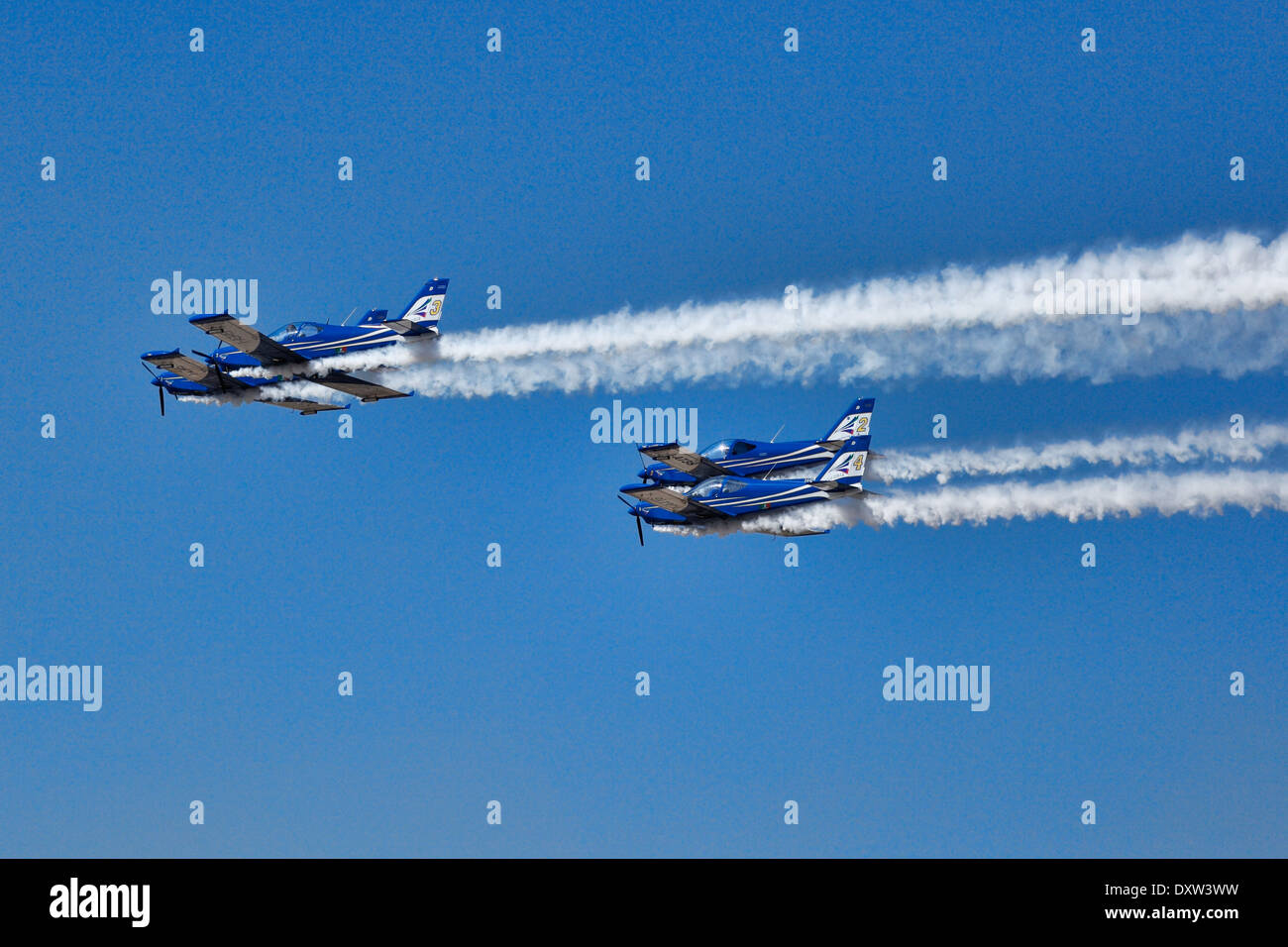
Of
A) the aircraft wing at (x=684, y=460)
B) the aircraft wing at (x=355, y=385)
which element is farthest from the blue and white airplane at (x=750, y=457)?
the aircraft wing at (x=355, y=385)

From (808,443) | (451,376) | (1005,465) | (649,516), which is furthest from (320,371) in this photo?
(1005,465)

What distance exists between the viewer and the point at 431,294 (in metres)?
69.3

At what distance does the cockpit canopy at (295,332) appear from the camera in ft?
219

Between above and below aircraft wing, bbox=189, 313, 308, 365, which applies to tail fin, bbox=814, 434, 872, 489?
below

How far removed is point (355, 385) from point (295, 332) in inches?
114

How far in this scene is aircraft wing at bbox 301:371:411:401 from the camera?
66312mm

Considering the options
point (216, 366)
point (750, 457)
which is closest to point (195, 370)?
Result: point (216, 366)

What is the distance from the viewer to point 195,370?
67.8 m

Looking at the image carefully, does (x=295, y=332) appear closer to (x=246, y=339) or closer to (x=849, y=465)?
(x=246, y=339)

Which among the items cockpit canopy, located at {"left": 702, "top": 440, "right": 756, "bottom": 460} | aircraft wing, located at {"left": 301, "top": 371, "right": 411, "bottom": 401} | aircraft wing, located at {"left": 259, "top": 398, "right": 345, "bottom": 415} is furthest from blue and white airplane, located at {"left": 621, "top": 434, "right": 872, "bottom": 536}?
aircraft wing, located at {"left": 259, "top": 398, "right": 345, "bottom": 415}

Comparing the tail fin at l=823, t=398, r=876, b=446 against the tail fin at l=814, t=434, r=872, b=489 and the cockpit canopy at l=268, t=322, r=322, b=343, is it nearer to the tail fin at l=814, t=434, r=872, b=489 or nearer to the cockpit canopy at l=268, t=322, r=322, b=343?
the tail fin at l=814, t=434, r=872, b=489

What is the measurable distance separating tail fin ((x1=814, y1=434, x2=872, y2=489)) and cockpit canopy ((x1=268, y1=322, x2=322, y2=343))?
1846 centimetres
